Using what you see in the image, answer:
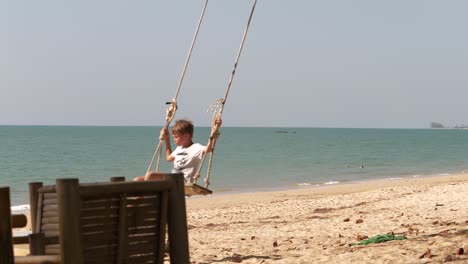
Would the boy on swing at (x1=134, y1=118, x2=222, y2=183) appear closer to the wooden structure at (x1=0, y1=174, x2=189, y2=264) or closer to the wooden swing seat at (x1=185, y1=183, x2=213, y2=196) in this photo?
the wooden swing seat at (x1=185, y1=183, x2=213, y2=196)

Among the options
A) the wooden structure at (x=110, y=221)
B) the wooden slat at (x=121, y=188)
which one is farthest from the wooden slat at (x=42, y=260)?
the wooden slat at (x=121, y=188)

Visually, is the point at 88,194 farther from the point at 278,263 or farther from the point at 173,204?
the point at 278,263

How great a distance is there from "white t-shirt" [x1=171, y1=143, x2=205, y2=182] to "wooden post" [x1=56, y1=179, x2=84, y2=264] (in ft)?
15.6

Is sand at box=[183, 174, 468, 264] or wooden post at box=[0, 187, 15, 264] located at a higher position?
wooden post at box=[0, 187, 15, 264]

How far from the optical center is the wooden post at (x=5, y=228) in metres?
3.50

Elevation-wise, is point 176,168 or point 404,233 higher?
point 176,168

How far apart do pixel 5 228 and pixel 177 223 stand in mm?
1144

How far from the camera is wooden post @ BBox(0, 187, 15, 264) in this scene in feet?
11.5

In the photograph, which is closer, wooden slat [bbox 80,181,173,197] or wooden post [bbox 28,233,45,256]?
wooden slat [bbox 80,181,173,197]

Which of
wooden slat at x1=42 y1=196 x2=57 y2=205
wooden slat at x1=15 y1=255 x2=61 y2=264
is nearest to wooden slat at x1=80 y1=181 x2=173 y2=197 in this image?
wooden slat at x1=15 y1=255 x2=61 y2=264

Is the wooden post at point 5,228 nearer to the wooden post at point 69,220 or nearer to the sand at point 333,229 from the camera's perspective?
the wooden post at point 69,220

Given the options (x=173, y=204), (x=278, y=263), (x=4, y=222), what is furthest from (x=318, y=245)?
(x=4, y=222)

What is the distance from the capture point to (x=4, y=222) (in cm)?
352

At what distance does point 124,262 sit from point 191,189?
3.84 metres
